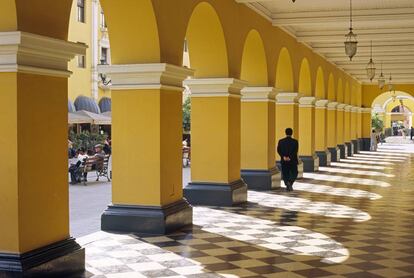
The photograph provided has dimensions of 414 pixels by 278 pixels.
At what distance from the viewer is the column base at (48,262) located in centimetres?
618

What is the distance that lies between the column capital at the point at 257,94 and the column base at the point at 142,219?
6669 millimetres

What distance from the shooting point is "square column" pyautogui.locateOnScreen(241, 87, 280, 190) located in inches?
635

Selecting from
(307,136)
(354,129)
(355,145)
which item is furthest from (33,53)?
(354,129)

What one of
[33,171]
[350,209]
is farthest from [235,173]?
[33,171]

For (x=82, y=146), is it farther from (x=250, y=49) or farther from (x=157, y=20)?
(x=157, y=20)

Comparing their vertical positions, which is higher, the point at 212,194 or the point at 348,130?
the point at 348,130

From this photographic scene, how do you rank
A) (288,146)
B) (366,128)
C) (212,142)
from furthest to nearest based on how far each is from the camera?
(366,128)
(288,146)
(212,142)

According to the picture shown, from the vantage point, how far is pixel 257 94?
1619cm

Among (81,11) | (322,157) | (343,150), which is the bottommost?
(322,157)

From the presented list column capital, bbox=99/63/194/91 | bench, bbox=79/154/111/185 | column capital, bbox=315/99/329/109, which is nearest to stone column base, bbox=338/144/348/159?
column capital, bbox=315/99/329/109

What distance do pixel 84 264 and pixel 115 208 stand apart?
2786 mm

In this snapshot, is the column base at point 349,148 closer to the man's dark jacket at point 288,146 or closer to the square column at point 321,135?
the square column at point 321,135

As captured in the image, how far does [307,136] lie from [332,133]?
6.87 m

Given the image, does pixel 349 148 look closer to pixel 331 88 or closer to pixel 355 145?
pixel 355 145
